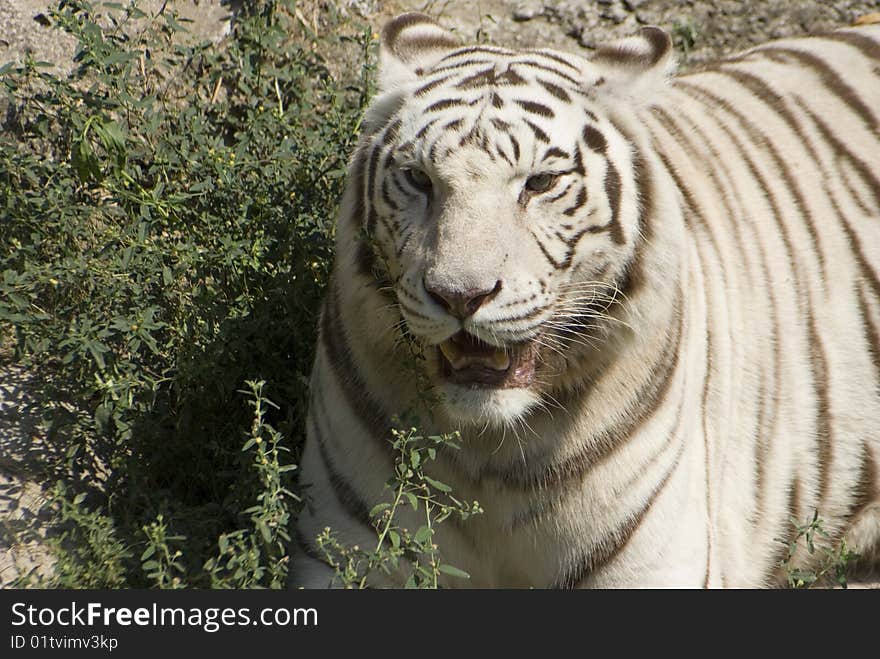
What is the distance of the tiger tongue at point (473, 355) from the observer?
8.65ft

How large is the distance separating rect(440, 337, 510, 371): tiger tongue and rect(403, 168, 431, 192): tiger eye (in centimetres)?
36

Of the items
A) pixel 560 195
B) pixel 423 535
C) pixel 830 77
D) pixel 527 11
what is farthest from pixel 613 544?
pixel 527 11

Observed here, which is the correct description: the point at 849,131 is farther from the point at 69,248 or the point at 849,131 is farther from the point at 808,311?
the point at 69,248

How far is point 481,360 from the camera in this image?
8.65 feet

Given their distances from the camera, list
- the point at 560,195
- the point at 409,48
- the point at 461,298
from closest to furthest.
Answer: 1. the point at 461,298
2. the point at 560,195
3. the point at 409,48

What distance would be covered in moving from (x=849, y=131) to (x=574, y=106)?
1.41 m

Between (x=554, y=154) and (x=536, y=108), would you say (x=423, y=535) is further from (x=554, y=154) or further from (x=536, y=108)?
(x=536, y=108)

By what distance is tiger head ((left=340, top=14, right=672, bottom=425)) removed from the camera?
252 cm

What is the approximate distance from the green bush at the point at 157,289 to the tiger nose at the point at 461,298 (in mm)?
880

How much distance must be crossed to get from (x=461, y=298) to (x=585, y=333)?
0.43 metres

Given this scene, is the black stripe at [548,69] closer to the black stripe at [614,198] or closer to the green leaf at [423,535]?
the black stripe at [614,198]

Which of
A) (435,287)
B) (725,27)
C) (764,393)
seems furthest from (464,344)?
(725,27)

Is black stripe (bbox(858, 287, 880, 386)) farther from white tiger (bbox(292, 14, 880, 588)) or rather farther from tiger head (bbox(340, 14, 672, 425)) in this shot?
tiger head (bbox(340, 14, 672, 425))

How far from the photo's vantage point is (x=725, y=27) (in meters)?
5.35
